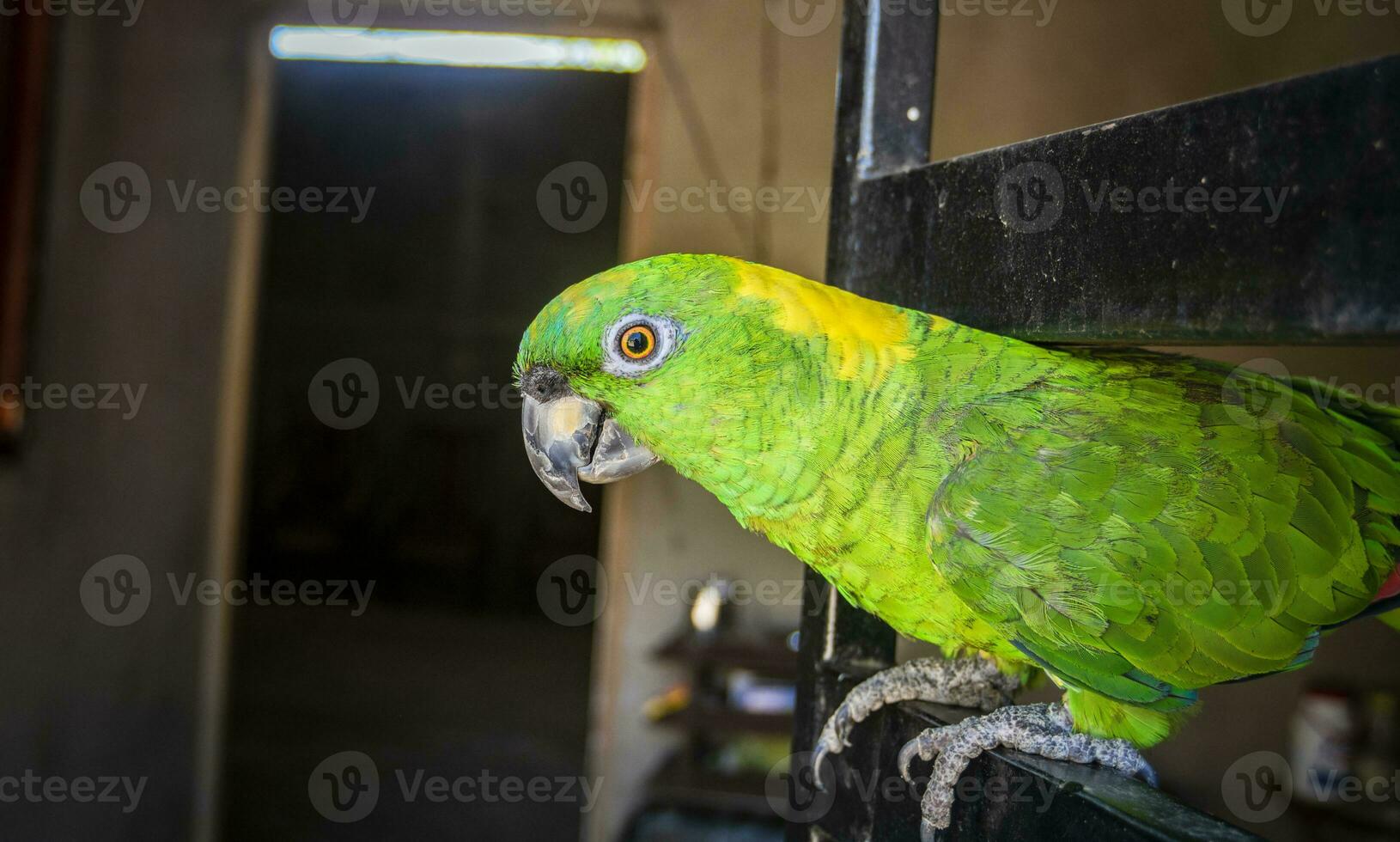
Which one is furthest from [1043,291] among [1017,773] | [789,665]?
[789,665]

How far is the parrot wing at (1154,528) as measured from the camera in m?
1.07

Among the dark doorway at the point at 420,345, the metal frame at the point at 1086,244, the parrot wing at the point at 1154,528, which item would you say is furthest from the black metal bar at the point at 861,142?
the dark doorway at the point at 420,345

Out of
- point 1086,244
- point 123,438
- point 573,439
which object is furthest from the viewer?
point 123,438

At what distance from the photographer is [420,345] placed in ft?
34.1

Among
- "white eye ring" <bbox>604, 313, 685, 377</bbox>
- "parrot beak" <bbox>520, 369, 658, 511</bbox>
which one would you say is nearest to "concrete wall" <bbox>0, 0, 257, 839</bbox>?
"parrot beak" <bbox>520, 369, 658, 511</bbox>

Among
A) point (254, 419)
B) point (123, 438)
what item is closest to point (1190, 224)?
point (123, 438)

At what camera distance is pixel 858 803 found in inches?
39.3

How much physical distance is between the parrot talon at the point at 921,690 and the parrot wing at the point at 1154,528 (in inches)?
6.7

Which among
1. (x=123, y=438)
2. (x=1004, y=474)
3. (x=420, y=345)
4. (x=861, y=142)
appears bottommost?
(x=123, y=438)

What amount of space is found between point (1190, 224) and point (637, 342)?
72 cm

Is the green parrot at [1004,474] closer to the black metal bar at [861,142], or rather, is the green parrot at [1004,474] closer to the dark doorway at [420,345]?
the black metal bar at [861,142]

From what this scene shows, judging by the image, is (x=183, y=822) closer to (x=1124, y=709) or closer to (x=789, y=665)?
(x=789, y=665)

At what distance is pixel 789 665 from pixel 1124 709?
9.65 feet

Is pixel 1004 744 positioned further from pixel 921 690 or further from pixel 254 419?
pixel 254 419
